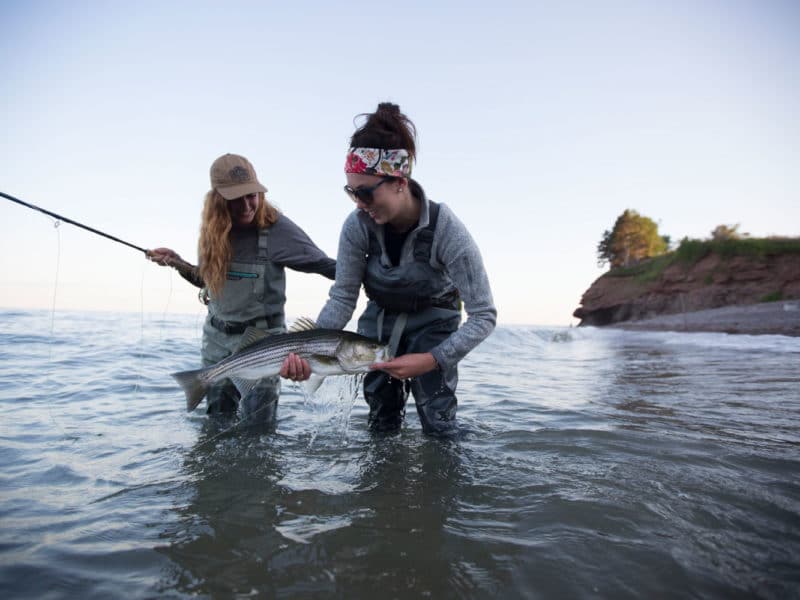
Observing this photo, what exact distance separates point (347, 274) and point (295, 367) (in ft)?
2.91

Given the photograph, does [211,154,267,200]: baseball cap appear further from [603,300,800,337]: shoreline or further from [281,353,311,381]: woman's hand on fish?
[603,300,800,337]: shoreline

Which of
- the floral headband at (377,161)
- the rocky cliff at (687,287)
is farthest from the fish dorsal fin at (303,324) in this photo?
the rocky cliff at (687,287)

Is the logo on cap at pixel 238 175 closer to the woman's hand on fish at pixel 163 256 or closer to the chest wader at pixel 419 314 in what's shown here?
the woman's hand on fish at pixel 163 256

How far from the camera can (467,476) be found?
3.39 metres

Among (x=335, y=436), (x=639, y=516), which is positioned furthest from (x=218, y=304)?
(x=639, y=516)

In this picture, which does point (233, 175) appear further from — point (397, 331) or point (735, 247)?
point (735, 247)

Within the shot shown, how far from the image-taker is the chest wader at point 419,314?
3635 mm

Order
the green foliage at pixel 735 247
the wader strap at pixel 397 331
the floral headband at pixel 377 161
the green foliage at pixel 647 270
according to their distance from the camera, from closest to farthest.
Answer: the floral headband at pixel 377 161
the wader strap at pixel 397 331
the green foliage at pixel 735 247
the green foliage at pixel 647 270

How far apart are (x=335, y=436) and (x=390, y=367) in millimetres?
1550

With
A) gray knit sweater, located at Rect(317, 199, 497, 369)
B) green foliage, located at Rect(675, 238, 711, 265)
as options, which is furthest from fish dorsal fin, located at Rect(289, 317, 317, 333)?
green foliage, located at Rect(675, 238, 711, 265)

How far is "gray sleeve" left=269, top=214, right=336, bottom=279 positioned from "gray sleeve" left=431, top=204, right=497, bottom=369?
4.88ft

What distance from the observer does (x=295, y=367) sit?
3.61 metres

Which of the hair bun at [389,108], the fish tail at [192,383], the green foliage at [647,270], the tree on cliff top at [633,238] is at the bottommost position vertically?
the fish tail at [192,383]

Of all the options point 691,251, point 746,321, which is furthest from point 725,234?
point 746,321
